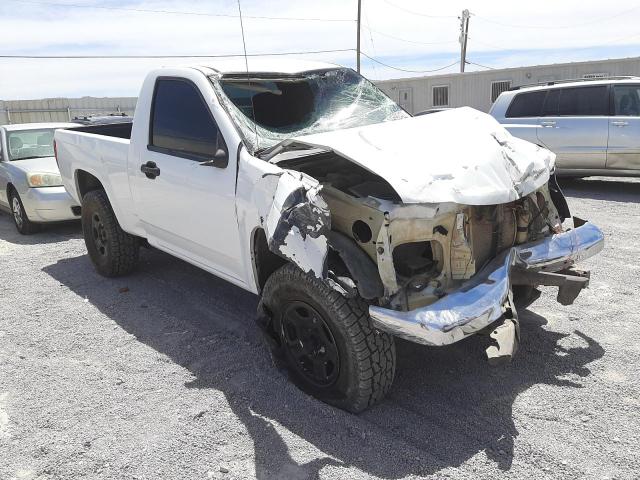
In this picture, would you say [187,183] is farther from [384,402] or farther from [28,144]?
[28,144]

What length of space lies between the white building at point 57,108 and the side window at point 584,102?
72.3 ft

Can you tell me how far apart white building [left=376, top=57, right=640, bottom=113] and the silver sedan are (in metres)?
15.3

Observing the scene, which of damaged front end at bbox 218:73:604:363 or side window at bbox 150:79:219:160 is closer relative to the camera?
damaged front end at bbox 218:73:604:363

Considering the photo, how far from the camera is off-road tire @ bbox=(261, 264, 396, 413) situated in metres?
2.94

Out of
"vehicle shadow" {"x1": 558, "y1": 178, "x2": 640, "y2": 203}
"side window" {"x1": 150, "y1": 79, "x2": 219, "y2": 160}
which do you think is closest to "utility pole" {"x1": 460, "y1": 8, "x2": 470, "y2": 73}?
"vehicle shadow" {"x1": 558, "y1": 178, "x2": 640, "y2": 203}

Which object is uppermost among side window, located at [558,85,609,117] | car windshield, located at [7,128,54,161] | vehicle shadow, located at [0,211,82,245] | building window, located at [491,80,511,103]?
building window, located at [491,80,511,103]

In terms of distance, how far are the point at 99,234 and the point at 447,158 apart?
3898 mm

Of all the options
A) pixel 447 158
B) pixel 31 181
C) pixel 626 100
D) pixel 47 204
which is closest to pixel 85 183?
pixel 47 204

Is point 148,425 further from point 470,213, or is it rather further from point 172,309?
point 470,213

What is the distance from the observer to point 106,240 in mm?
5461

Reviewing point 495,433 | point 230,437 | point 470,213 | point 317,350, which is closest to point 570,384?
point 495,433

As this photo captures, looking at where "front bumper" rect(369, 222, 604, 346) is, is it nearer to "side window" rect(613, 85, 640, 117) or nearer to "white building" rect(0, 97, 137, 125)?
"side window" rect(613, 85, 640, 117)

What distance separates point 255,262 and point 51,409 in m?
→ 1.50

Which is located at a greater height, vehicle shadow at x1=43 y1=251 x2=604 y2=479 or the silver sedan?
the silver sedan
